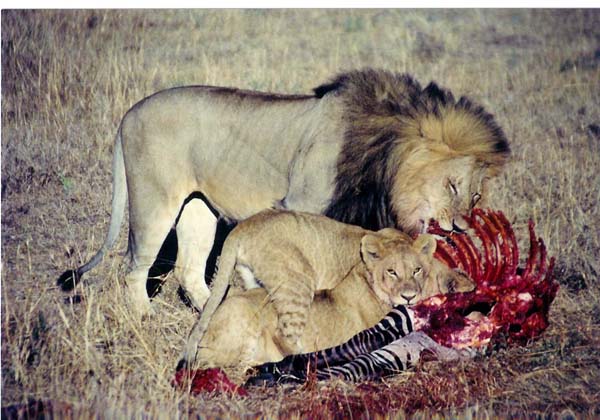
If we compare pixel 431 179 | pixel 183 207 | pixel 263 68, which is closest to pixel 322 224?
pixel 431 179

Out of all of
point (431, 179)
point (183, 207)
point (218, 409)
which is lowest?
point (218, 409)

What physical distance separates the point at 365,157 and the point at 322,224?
55 centimetres

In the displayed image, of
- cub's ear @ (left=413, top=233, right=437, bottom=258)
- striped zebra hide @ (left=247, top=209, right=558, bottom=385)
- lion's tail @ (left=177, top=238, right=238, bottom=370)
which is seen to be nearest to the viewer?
lion's tail @ (left=177, top=238, right=238, bottom=370)

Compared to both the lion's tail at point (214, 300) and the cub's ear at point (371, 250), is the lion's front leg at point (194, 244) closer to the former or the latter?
the lion's tail at point (214, 300)

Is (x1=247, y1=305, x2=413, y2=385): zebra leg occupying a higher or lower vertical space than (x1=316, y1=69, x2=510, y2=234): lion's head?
lower

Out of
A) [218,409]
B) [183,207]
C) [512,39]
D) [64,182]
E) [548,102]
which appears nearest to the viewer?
[218,409]

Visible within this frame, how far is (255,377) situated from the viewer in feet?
15.4

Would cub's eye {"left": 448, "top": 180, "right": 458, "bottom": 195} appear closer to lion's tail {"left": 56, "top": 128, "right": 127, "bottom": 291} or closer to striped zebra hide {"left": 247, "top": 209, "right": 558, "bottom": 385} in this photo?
striped zebra hide {"left": 247, "top": 209, "right": 558, "bottom": 385}

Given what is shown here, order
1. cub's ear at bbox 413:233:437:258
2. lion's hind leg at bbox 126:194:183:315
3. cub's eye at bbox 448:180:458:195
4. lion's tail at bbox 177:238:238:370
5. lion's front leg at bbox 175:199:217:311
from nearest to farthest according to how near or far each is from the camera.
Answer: lion's tail at bbox 177:238:238:370
cub's ear at bbox 413:233:437:258
cub's eye at bbox 448:180:458:195
lion's hind leg at bbox 126:194:183:315
lion's front leg at bbox 175:199:217:311

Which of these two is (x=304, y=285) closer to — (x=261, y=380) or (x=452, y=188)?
(x=261, y=380)

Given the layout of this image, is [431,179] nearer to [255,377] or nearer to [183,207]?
[255,377]

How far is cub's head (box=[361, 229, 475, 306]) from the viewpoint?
4906 millimetres

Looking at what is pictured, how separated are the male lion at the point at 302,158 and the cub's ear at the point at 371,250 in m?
0.35

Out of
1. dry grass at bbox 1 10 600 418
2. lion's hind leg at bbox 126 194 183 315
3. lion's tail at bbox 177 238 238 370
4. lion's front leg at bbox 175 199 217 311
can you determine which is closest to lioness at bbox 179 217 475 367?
lion's tail at bbox 177 238 238 370
